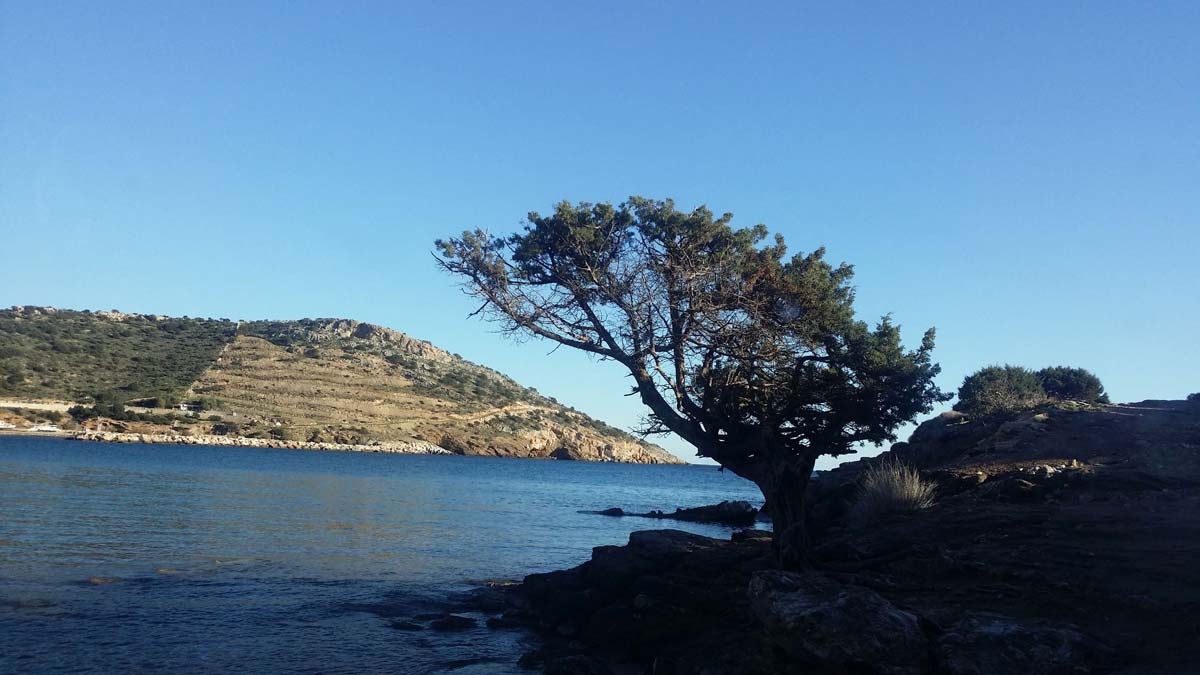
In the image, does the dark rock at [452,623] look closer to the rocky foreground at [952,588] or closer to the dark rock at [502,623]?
the dark rock at [502,623]

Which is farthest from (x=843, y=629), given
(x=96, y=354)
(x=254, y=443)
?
(x=96, y=354)

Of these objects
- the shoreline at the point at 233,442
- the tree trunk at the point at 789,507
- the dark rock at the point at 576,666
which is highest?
the shoreline at the point at 233,442

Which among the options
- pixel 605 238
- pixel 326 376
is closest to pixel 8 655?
pixel 605 238

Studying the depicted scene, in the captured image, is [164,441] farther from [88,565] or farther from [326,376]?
[88,565]

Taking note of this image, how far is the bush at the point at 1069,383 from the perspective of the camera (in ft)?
158

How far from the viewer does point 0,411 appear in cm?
7788

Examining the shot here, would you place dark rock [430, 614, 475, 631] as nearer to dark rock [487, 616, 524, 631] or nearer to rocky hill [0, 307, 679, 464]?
dark rock [487, 616, 524, 631]

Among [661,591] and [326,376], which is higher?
[326,376]

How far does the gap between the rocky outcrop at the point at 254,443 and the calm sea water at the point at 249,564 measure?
30.8 m

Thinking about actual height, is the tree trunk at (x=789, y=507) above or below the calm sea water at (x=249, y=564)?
above

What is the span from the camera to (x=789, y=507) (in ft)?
50.2

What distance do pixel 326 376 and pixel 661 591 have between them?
10313cm

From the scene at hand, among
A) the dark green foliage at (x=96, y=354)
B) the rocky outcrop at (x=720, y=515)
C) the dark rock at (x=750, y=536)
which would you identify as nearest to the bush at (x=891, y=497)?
the dark rock at (x=750, y=536)

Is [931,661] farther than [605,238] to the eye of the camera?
No
